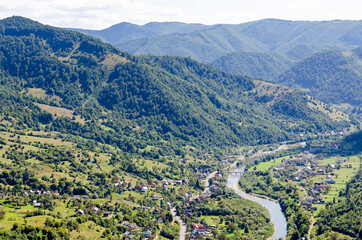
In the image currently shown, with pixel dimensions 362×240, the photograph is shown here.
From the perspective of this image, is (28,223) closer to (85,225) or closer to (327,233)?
(85,225)

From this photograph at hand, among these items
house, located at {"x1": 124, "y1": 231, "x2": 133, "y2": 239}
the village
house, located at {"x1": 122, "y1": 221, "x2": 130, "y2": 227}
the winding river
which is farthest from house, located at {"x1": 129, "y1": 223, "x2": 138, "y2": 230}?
the village

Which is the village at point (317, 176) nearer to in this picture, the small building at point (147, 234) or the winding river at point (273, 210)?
the winding river at point (273, 210)

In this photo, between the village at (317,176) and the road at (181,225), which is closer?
the road at (181,225)

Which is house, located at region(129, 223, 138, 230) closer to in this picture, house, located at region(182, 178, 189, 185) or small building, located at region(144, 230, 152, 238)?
small building, located at region(144, 230, 152, 238)

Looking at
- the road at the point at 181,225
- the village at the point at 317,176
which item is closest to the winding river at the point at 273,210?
the village at the point at 317,176

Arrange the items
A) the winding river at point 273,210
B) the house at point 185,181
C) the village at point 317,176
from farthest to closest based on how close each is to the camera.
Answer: the house at point 185,181
the village at point 317,176
the winding river at point 273,210

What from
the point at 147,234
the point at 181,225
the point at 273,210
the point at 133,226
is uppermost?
the point at 133,226

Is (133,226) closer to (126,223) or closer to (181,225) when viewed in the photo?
(126,223)

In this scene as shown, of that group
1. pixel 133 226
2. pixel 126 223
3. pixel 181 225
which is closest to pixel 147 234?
pixel 133 226
